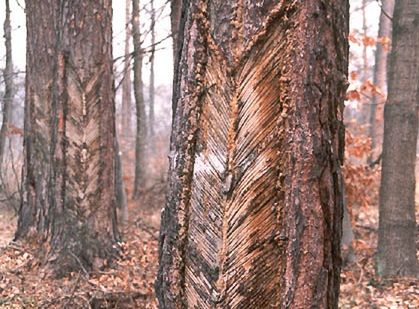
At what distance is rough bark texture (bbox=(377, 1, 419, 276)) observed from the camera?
21.2ft

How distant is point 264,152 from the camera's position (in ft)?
7.70

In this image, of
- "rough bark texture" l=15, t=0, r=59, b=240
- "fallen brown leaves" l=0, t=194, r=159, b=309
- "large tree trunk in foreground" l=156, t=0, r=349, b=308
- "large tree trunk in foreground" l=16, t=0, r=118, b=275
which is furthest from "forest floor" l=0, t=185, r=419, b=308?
"large tree trunk in foreground" l=156, t=0, r=349, b=308

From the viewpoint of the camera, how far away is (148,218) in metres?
11.6

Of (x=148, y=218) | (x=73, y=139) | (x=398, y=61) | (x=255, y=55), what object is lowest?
(x=148, y=218)

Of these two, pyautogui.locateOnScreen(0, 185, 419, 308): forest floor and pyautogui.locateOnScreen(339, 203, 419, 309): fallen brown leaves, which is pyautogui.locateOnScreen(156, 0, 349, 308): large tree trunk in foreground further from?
pyautogui.locateOnScreen(339, 203, 419, 309): fallen brown leaves

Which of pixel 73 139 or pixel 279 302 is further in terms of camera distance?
pixel 73 139

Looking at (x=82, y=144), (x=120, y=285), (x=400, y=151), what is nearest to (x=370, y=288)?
(x=400, y=151)

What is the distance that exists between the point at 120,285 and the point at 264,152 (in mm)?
3945

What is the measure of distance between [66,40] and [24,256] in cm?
255

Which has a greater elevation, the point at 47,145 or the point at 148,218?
the point at 47,145

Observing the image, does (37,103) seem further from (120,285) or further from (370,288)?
(370,288)

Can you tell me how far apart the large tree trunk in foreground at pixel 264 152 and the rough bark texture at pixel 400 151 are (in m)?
4.35

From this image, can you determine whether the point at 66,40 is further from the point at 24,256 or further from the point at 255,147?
the point at 255,147

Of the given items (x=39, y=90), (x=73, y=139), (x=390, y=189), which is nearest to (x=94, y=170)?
(x=73, y=139)
